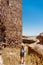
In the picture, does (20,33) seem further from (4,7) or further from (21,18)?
(4,7)

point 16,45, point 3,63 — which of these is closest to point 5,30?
point 16,45

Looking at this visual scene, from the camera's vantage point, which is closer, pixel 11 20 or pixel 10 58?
pixel 10 58

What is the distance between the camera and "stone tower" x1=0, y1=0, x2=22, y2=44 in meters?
14.3

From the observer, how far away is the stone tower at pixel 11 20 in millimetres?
14312

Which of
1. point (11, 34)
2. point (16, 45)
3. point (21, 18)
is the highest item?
point (21, 18)

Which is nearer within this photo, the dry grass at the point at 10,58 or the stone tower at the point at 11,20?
the dry grass at the point at 10,58

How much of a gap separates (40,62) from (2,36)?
7.13 meters

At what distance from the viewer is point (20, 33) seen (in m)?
15.2

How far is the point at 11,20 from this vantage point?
48.1ft

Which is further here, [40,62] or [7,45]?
[7,45]

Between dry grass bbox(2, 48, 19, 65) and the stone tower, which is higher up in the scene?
the stone tower

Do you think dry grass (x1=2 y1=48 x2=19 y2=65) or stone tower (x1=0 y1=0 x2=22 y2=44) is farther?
stone tower (x1=0 y1=0 x2=22 y2=44)

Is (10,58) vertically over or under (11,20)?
under

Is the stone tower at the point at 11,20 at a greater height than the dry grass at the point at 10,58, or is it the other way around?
the stone tower at the point at 11,20
